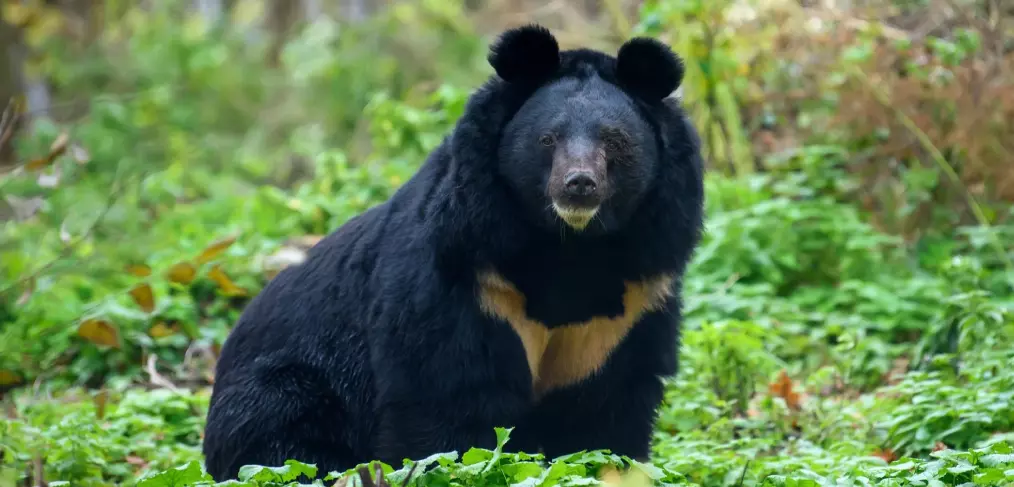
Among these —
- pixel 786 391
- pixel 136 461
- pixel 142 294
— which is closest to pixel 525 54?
pixel 142 294

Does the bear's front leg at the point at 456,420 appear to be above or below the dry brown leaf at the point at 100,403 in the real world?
below

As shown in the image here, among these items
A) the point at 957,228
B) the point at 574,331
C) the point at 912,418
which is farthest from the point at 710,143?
the point at 574,331

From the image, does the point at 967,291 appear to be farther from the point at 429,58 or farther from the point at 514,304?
the point at 429,58

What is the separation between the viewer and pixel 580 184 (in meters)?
4.33

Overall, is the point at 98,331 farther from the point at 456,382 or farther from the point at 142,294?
the point at 456,382

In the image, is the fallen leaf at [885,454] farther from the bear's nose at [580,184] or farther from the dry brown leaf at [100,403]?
the dry brown leaf at [100,403]

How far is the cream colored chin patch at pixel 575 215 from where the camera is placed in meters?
4.41

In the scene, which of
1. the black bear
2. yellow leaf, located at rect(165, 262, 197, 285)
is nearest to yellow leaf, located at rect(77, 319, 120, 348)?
yellow leaf, located at rect(165, 262, 197, 285)

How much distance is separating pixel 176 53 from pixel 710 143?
11659mm

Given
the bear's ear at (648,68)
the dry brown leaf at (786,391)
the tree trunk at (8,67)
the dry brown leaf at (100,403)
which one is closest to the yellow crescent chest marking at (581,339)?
the bear's ear at (648,68)

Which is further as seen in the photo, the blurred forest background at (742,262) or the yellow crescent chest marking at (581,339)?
the blurred forest background at (742,262)

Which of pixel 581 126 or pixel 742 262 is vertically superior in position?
pixel 581 126

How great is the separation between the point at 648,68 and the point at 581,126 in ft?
1.27

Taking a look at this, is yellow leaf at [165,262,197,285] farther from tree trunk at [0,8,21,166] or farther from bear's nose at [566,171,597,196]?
tree trunk at [0,8,21,166]
